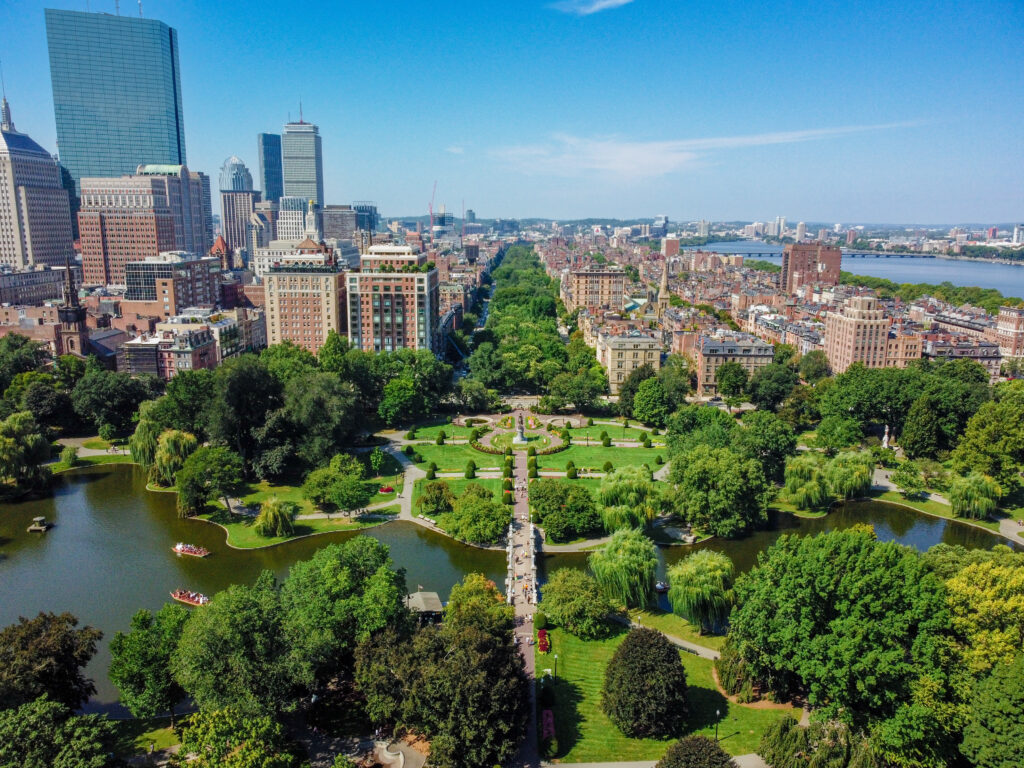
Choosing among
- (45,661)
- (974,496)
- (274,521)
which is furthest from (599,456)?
(45,661)

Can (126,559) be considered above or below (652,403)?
below

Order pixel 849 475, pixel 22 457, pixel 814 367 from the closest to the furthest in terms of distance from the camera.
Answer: pixel 849 475, pixel 22 457, pixel 814 367

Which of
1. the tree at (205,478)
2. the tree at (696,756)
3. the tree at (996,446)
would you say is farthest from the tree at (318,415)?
→ the tree at (996,446)

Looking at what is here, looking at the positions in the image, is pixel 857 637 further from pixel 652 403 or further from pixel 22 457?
pixel 22 457

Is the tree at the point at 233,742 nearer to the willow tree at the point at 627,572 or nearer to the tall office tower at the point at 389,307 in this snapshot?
the willow tree at the point at 627,572

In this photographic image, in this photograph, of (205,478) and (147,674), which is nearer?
(147,674)

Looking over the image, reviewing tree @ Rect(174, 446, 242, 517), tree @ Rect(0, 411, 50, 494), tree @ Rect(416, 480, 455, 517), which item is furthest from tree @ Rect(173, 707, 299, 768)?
tree @ Rect(0, 411, 50, 494)

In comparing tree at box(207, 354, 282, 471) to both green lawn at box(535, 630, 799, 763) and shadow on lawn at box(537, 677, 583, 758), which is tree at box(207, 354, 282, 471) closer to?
green lawn at box(535, 630, 799, 763)
